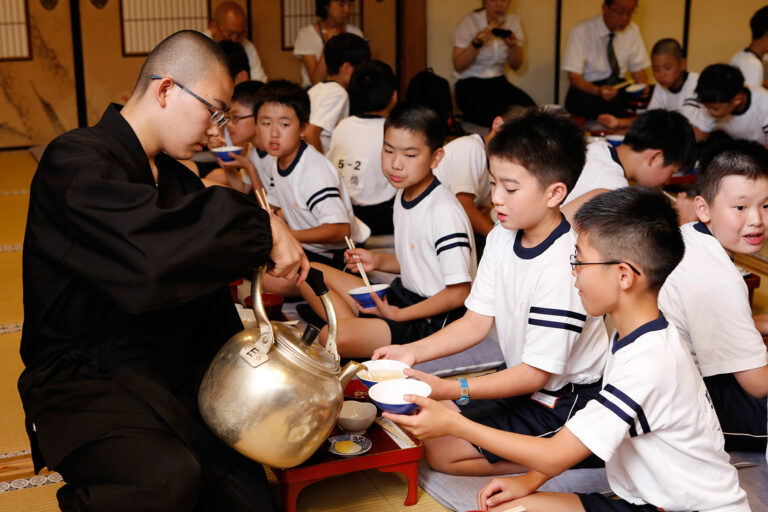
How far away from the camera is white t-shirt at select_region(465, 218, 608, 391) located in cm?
219

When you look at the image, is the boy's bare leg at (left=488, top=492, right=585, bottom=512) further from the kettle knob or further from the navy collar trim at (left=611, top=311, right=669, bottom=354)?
the kettle knob

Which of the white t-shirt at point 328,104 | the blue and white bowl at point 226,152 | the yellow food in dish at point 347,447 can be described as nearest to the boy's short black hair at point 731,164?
the yellow food in dish at point 347,447

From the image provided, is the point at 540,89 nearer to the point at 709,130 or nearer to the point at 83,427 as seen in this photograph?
the point at 709,130

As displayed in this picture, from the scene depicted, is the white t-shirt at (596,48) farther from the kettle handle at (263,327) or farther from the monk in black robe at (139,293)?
the kettle handle at (263,327)

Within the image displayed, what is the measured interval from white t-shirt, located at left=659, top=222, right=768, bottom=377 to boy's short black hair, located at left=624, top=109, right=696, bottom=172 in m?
1.04

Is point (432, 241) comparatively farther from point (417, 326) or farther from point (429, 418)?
point (429, 418)

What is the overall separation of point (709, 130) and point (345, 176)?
3.23 metres

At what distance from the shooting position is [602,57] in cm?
798

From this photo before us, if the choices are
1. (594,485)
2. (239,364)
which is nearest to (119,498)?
(239,364)

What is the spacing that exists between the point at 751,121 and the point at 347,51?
301cm

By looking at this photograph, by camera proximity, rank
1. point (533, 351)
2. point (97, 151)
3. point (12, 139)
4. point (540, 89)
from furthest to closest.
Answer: point (540, 89) → point (12, 139) → point (533, 351) → point (97, 151)

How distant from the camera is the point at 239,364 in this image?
1830mm

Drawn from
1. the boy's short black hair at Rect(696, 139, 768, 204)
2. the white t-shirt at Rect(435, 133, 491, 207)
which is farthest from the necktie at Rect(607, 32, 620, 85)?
the boy's short black hair at Rect(696, 139, 768, 204)

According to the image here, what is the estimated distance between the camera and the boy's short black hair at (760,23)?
21.7 ft
